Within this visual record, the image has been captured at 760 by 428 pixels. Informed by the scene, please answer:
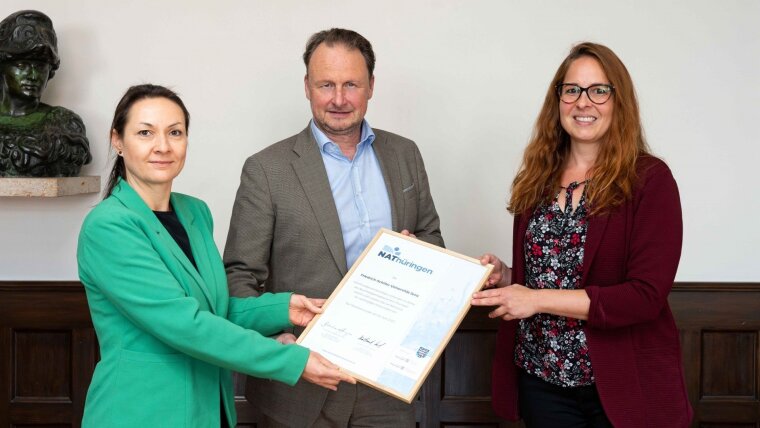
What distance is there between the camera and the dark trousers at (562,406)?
1995mm

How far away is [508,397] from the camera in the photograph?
217cm

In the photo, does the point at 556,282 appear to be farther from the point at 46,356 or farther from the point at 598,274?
the point at 46,356

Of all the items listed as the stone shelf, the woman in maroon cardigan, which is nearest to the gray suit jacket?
the woman in maroon cardigan

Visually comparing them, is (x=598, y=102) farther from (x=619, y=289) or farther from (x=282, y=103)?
(x=282, y=103)

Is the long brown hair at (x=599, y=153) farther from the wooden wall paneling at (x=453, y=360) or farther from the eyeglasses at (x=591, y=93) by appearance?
the wooden wall paneling at (x=453, y=360)

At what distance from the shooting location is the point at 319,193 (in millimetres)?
2260

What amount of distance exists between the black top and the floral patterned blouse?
0.90 metres

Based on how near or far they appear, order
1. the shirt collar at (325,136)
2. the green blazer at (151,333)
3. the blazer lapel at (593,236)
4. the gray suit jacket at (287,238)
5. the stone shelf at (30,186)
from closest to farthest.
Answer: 1. the green blazer at (151,333)
2. the blazer lapel at (593,236)
3. the gray suit jacket at (287,238)
4. the shirt collar at (325,136)
5. the stone shelf at (30,186)

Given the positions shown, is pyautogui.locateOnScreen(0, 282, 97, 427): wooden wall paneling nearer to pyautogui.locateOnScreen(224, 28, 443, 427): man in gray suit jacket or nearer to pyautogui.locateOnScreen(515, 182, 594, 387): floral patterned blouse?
pyautogui.locateOnScreen(224, 28, 443, 427): man in gray suit jacket

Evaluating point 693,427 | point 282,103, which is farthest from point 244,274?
point 693,427

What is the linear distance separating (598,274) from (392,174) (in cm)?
73

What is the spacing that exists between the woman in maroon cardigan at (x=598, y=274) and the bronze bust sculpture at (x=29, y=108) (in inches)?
67.7
